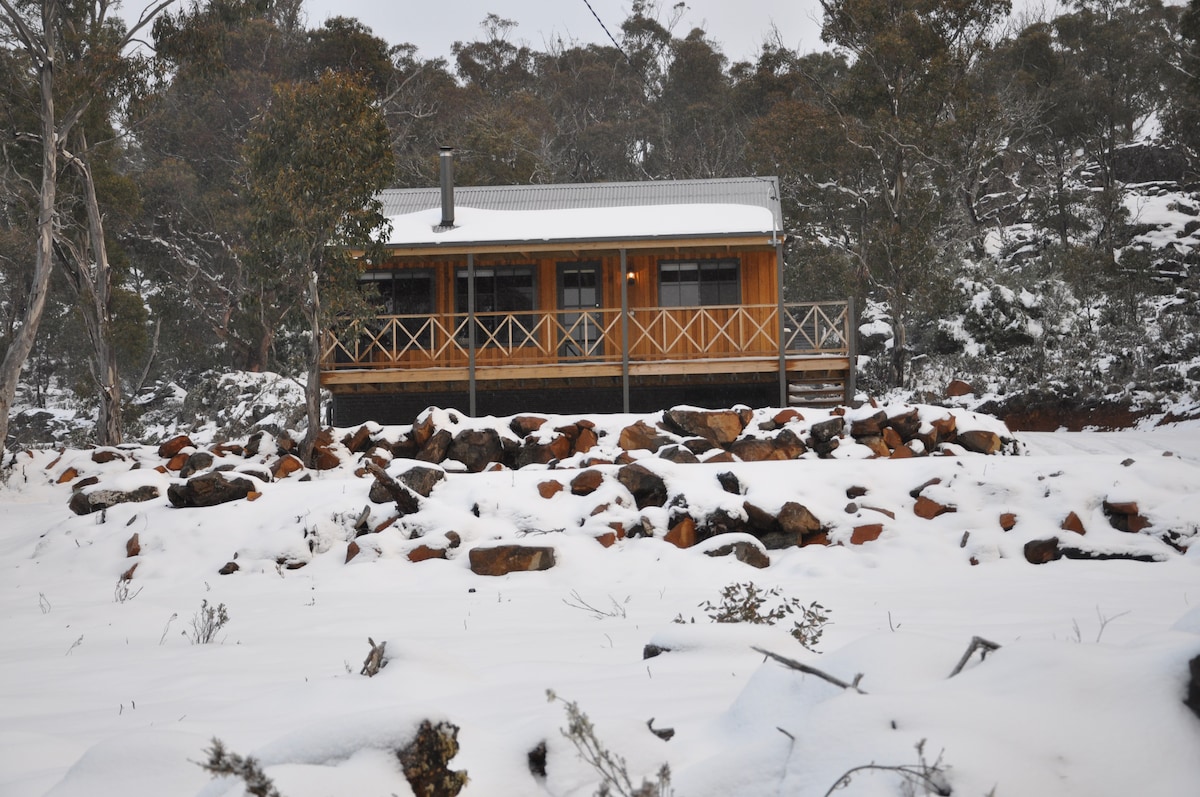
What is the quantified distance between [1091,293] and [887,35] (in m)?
8.46

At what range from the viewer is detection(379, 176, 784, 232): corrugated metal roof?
18.4 metres

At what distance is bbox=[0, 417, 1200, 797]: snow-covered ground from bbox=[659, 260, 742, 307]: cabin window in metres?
8.70

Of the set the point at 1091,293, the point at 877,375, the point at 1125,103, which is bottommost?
the point at 877,375

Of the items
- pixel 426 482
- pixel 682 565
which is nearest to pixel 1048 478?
pixel 682 565

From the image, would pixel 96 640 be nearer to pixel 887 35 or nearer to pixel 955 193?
pixel 887 35

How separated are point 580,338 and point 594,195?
3.26m

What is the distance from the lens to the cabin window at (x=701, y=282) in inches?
685

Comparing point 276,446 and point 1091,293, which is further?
point 1091,293

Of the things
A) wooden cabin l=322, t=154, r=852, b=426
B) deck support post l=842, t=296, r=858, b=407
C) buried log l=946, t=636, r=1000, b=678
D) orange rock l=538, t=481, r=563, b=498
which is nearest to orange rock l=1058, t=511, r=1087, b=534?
orange rock l=538, t=481, r=563, b=498

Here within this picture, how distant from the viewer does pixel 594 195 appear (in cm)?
1909

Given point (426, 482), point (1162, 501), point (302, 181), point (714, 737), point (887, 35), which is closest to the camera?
point (714, 737)

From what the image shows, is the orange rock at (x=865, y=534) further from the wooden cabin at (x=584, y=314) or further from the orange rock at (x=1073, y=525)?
the wooden cabin at (x=584, y=314)

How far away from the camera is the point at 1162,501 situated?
7961 mm

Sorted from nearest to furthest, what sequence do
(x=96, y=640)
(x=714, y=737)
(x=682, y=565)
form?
(x=714, y=737) → (x=96, y=640) → (x=682, y=565)
